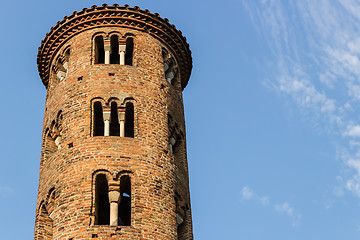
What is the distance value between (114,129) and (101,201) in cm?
339

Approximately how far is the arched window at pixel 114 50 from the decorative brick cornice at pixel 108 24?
669 mm

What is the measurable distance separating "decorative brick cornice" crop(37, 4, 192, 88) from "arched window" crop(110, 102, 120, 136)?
456 centimetres

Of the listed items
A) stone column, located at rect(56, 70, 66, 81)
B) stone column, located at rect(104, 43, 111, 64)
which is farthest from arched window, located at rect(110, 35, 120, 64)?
stone column, located at rect(56, 70, 66, 81)

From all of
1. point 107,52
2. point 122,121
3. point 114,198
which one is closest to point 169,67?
point 107,52

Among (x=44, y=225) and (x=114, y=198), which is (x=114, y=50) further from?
(x=44, y=225)

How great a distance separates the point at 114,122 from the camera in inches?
963

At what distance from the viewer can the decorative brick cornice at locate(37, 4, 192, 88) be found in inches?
1060

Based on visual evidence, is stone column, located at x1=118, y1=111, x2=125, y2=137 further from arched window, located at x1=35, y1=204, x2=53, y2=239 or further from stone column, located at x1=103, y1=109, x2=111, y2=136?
arched window, located at x1=35, y1=204, x2=53, y2=239

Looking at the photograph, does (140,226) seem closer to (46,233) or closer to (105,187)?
(105,187)

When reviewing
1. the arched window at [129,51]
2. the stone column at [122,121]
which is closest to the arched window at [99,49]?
the arched window at [129,51]

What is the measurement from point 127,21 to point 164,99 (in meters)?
4.22

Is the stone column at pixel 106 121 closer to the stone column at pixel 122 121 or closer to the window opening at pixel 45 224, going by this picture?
the stone column at pixel 122 121

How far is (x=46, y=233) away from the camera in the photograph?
876 inches

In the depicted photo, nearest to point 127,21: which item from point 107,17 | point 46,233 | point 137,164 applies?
point 107,17
